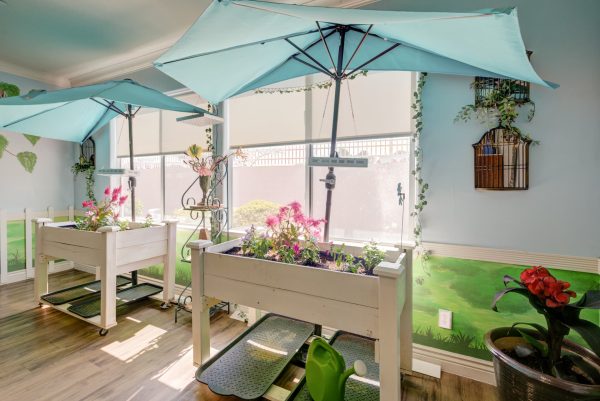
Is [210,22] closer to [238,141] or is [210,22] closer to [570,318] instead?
[238,141]

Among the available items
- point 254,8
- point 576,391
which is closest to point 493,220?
point 576,391

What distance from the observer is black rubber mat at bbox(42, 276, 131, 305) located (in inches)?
109

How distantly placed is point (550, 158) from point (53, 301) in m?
4.10

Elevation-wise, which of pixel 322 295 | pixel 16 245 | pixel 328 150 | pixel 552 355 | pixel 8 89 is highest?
pixel 8 89

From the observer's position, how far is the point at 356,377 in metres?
1.79

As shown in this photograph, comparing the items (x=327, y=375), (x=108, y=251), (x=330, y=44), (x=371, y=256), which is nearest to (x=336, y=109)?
(x=330, y=44)

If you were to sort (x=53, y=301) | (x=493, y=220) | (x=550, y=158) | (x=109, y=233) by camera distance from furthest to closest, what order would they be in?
(x=53, y=301), (x=109, y=233), (x=493, y=220), (x=550, y=158)

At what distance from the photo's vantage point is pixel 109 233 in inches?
91.4

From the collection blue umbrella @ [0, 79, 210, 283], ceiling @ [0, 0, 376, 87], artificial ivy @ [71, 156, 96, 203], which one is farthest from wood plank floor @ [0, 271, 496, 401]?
ceiling @ [0, 0, 376, 87]

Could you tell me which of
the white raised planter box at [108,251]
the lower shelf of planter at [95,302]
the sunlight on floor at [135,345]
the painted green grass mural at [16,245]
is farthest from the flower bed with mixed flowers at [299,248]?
the painted green grass mural at [16,245]

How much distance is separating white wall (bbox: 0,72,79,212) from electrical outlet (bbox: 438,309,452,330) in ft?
15.6

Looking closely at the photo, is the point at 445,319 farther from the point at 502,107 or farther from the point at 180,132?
the point at 180,132

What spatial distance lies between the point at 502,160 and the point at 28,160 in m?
5.06

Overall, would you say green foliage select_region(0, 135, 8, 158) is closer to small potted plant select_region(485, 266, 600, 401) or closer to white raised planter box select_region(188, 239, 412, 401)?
white raised planter box select_region(188, 239, 412, 401)
